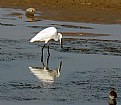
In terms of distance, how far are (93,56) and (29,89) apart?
196 inches

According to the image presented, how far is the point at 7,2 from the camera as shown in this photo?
37.5 metres

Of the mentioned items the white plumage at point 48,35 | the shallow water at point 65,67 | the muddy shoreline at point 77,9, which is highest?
the white plumage at point 48,35

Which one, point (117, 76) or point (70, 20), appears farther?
point (70, 20)

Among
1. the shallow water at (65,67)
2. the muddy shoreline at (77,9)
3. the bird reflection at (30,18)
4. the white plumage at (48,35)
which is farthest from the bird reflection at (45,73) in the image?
the muddy shoreline at (77,9)

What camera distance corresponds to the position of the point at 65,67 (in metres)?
15.5

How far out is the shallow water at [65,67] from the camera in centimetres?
1211

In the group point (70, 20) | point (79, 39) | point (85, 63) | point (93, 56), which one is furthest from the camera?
point (70, 20)

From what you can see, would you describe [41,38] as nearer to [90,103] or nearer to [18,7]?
[90,103]

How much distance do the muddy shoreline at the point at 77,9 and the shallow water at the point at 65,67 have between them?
515 centimetres

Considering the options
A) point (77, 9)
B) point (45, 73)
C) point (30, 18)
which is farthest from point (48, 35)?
point (77, 9)

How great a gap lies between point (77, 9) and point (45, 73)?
1995cm

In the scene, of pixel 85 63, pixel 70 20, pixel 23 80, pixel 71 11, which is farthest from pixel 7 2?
pixel 23 80

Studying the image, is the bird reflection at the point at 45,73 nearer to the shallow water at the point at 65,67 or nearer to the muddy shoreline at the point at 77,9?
the shallow water at the point at 65,67

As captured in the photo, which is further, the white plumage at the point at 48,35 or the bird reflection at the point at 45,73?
the white plumage at the point at 48,35
